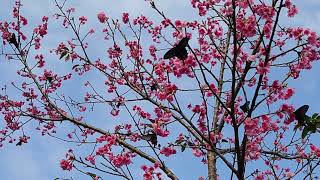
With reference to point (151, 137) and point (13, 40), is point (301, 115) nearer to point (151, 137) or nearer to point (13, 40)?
point (151, 137)

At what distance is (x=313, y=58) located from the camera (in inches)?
221

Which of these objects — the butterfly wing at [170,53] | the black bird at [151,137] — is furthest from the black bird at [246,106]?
the black bird at [151,137]

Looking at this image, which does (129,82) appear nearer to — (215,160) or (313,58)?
(215,160)

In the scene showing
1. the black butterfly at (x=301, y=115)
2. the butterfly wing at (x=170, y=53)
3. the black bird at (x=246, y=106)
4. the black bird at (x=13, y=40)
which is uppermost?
the black bird at (x=13, y=40)

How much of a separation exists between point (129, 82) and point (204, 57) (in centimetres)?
301

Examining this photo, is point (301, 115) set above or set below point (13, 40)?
below

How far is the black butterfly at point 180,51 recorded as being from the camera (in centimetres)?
491

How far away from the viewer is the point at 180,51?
5.04m

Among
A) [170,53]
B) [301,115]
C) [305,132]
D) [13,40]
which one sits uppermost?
[13,40]

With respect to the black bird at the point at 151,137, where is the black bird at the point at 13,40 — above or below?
above

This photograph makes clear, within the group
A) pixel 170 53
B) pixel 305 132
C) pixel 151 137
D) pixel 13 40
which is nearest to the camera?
pixel 170 53

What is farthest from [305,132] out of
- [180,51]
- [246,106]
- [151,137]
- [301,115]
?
[151,137]

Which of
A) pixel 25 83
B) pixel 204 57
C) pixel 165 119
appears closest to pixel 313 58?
pixel 204 57

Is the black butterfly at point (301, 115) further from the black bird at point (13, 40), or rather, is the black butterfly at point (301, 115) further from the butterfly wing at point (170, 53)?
the black bird at point (13, 40)
